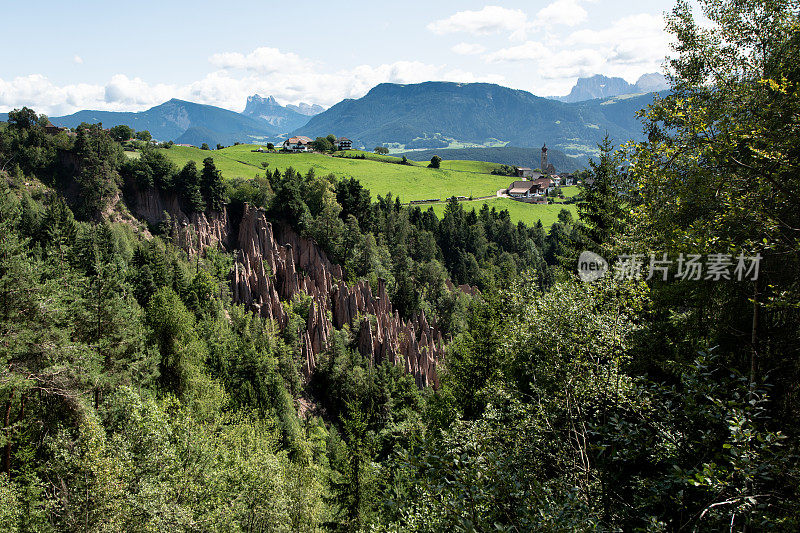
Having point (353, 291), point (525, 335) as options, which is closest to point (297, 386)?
point (353, 291)

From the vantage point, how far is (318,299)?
50031 mm

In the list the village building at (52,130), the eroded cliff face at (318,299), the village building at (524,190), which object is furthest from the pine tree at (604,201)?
the village building at (524,190)

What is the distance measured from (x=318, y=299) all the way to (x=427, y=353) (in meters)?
14.0

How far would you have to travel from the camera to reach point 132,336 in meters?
29.4

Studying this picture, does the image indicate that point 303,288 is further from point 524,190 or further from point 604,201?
A: point 524,190

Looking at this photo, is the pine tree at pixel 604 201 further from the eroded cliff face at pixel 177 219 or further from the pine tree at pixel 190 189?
the pine tree at pixel 190 189

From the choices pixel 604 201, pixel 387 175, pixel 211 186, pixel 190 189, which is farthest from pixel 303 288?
pixel 387 175

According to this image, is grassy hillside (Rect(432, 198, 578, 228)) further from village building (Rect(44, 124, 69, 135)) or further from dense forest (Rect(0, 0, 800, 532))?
village building (Rect(44, 124, 69, 135))

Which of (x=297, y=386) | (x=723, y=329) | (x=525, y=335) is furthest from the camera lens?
(x=297, y=386)

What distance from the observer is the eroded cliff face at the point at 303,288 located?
155 ft

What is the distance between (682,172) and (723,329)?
14.5 feet

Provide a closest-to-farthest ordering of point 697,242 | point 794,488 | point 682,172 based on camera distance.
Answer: point 794,488 → point 697,242 → point 682,172

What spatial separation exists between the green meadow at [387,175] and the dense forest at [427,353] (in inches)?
1747

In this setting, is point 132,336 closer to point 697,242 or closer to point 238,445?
point 238,445
